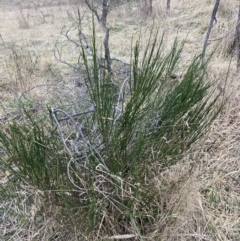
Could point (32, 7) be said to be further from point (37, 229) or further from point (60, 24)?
point (37, 229)

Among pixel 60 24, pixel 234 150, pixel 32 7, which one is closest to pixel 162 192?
pixel 234 150

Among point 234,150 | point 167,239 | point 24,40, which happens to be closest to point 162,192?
point 167,239

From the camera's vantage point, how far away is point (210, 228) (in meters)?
1.38

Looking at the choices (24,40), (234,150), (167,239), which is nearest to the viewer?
(167,239)

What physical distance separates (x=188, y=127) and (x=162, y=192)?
28cm

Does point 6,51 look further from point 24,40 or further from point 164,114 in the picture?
point 164,114

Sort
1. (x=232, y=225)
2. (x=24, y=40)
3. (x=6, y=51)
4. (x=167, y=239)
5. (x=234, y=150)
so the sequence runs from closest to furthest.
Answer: (x=167, y=239)
(x=232, y=225)
(x=234, y=150)
(x=6, y=51)
(x=24, y=40)

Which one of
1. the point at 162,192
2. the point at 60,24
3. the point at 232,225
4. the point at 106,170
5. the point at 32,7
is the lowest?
the point at 32,7

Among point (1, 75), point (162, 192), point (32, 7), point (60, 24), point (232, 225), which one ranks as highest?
point (162, 192)

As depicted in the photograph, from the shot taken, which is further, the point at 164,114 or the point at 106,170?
the point at 164,114

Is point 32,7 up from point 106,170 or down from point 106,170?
down

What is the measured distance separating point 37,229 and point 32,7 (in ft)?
34.8

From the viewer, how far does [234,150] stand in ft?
5.91

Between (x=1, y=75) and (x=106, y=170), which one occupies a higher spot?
(x=106, y=170)
